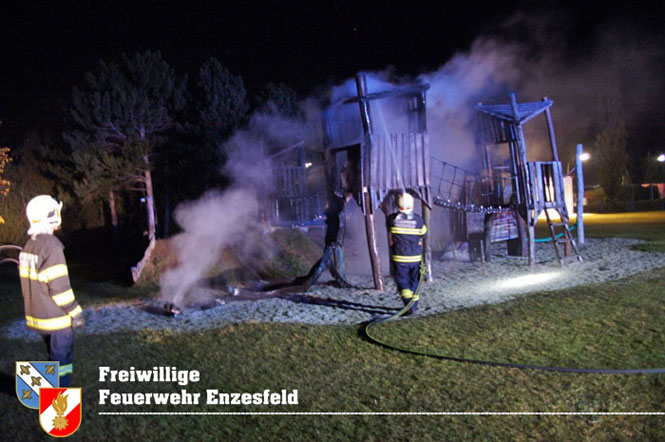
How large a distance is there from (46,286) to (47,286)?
0.02 metres

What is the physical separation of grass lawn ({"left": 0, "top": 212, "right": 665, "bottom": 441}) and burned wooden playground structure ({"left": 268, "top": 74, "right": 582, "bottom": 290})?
461 centimetres

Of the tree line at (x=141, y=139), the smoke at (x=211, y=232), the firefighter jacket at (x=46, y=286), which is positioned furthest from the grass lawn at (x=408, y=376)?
the tree line at (x=141, y=139)

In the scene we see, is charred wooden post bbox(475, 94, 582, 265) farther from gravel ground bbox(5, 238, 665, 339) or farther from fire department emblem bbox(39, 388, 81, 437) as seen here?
fire department emblem bbox(39, 388, 81, 437)

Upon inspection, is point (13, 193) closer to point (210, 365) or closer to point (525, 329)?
point (210, 365)

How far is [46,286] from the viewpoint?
5371 millimetres

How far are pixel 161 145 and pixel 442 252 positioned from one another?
13.8 metres

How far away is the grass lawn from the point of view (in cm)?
472

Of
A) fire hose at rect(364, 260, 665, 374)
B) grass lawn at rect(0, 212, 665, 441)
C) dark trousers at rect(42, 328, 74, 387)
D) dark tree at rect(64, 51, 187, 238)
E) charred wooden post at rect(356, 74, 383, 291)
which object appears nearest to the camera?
grass lawn at rect(0, 212, 665, 441)

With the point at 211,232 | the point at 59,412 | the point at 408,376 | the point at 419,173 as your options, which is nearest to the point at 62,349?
the point at 59,412

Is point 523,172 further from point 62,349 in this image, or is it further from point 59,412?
point 59,412

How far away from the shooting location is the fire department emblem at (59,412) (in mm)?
5020

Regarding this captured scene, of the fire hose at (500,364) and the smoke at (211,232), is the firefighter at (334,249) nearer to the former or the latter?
the smoke at (211,232)

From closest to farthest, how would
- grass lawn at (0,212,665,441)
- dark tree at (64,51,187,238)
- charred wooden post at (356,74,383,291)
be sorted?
1. grass lawn at (0,212,665,441)
2. charred wooden post at (356,74,383,291)
3. dark tree at (64,51,187,238)

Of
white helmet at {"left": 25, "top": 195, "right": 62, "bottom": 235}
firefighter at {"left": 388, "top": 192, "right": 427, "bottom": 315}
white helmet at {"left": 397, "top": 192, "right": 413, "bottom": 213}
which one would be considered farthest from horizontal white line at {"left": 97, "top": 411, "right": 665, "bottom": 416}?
white helmet at {"left": 397, "top": 192, "right": 413, "bottom": 213}
